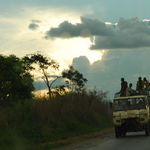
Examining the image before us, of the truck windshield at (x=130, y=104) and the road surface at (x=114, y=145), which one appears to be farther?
the truck windshield at (x=130, y=104)

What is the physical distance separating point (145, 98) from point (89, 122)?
8.88m

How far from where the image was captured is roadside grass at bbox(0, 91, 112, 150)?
18.0 meters

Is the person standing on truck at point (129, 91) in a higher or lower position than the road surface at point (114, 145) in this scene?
higher

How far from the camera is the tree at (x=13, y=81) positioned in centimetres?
1888

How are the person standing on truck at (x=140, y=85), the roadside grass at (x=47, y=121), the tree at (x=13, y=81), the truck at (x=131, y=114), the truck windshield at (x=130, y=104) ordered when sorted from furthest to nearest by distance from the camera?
the person standing on truck at (x=140, y=85) → the truck windshield at (x=130, y=104) → the truck at (x=131, y=114) → the tree at (x=13, y=81) → the roadside grass at (x=47, y=121)

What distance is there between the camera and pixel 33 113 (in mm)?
23266

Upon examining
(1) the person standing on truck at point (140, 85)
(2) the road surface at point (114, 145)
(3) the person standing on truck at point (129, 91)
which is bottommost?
(2) the road surface at point (114, 145)

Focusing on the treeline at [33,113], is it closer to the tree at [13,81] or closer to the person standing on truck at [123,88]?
the tree at [13,81]

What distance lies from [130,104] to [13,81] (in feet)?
24.1

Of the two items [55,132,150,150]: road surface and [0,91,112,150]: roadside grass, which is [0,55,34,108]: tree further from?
[55,132,150,150]: road surface

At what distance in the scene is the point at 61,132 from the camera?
23016 mm

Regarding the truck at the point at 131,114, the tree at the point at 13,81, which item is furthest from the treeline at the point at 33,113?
the truck at the point at 131,114

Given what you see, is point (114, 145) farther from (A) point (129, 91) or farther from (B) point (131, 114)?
(A) point (129, 91)

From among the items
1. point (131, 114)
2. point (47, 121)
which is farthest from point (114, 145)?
point (47, 121)
